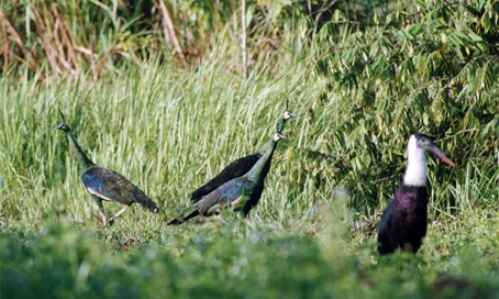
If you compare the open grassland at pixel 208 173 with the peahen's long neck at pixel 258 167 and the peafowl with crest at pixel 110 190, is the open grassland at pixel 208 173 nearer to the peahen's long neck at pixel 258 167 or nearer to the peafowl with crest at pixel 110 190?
the peafowl with crest at pixel 110 190

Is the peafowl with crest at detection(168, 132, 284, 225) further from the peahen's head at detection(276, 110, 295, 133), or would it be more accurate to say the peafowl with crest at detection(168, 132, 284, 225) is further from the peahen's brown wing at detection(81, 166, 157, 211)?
the peahen's head at detection(276, 110, 295, 133)

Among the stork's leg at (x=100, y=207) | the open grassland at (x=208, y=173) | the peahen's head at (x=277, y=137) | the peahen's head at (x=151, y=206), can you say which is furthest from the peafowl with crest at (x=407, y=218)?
the stork's leg at (x=100, y=207)

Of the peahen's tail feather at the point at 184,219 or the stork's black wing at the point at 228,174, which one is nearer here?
the peahen's tail feather at the point at 184,219

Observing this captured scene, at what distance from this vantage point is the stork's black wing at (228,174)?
9.36 metres

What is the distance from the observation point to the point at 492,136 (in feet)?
31.3

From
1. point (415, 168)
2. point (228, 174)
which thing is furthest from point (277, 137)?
point (415, 168)

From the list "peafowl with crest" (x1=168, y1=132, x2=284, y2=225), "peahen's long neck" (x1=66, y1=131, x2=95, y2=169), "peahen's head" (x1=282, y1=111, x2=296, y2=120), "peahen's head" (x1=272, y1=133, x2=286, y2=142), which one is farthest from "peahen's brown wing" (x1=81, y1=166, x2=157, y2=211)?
"peahen's head" (x1=282, y1=111, x2=296, y2=120)

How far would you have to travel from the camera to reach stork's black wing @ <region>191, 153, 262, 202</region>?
936cm

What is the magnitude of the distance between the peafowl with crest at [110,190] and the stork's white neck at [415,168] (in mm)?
2251

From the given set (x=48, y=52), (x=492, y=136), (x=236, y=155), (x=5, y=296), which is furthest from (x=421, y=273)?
(x=48, y=52)

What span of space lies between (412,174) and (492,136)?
7.19 ft

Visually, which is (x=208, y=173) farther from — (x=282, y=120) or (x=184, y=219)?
(x=184, y=219)

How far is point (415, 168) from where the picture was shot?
7590mm

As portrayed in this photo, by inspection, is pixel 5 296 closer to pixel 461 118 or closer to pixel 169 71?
pixel 461 118
